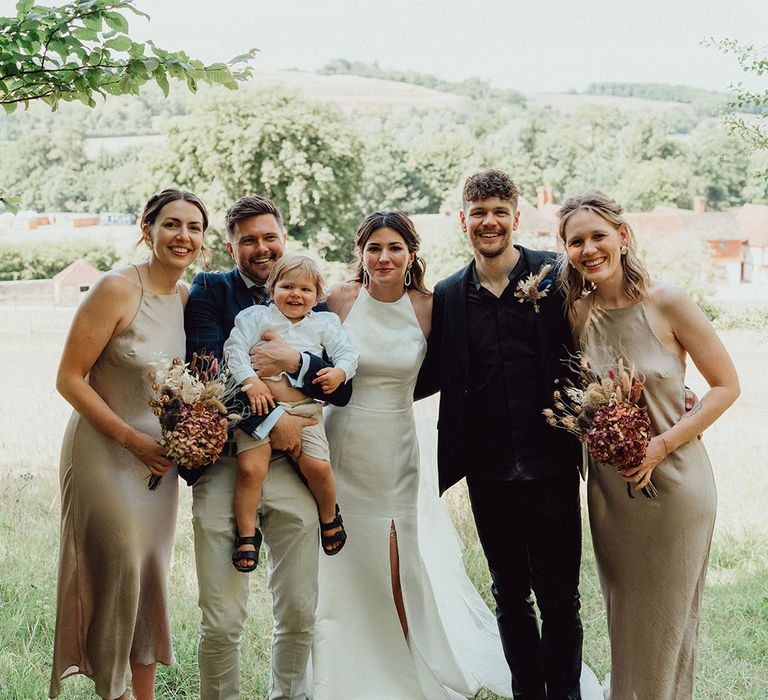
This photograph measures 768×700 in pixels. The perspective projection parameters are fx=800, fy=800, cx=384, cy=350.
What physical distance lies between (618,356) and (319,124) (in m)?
32.6

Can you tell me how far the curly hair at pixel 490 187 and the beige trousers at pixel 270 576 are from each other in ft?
4.97

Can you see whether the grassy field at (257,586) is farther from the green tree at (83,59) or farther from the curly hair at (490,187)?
the green tree at (83,59)

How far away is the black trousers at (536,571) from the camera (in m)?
3.73

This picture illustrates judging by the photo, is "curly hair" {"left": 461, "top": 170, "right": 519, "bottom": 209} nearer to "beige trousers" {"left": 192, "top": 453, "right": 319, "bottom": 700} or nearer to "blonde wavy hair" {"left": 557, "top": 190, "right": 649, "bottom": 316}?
"blonde wavy hair" {"left": 557, "top": 190, "right": 649, "bottom": 316}

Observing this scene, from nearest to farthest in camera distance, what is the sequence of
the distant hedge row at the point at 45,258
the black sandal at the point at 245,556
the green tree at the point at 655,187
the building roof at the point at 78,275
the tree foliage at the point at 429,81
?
the black sandal at the point at 245,556 → the building roof at the point at 78,275 → the distant hedge row at the point at 45,258 → the green tree at the point at 655,187 → the tree foliage at the point at 429,81

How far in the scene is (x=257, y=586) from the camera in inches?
229

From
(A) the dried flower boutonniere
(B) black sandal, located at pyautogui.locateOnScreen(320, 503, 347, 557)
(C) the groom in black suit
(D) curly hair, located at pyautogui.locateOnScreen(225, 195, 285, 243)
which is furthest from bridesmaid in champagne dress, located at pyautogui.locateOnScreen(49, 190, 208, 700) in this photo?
(A) the dried flower boutonniere

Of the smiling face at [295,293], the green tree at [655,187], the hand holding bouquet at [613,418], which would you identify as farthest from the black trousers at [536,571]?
the green tree at [655,187]

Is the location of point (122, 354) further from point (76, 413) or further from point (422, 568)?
point (422, 568)

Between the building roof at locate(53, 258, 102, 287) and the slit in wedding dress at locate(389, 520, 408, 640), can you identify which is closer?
the slit in wedding dress at locate(389, 520, 408, 640)

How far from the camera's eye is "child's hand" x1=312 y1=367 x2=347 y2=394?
137 inches

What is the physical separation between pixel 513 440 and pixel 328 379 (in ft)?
3.00

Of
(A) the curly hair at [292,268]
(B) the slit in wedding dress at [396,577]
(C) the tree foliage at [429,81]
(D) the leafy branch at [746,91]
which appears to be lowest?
(B) the slit in wedding dress at [396,577]

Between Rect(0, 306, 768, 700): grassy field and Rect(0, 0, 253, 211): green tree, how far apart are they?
2.66m
